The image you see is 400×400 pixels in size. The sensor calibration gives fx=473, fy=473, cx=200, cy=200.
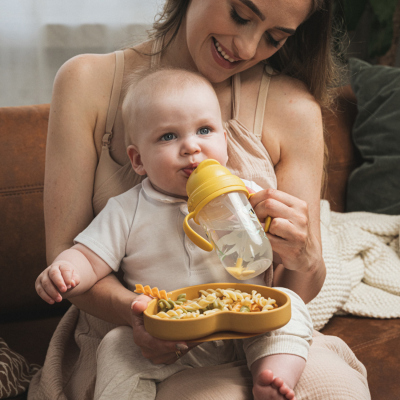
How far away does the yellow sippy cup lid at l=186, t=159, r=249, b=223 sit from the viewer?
2.80 ft

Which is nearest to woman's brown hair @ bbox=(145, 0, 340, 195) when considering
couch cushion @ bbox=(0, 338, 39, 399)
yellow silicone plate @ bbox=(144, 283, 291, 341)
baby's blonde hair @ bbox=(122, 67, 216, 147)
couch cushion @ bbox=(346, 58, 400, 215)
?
baby's blonde hair @ bbox=(122, 67, 216, 147)

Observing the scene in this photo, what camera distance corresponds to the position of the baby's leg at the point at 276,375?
2.69 feet

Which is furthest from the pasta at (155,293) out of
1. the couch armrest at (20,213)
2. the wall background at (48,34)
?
the wall background at (48,34)

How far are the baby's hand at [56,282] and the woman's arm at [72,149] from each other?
0.25 m

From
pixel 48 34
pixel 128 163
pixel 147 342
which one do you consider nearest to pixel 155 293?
pixel 147 342

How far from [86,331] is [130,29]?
172cm

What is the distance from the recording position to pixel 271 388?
2.71ft

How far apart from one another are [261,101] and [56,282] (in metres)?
0.75

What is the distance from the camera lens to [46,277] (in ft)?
3.15

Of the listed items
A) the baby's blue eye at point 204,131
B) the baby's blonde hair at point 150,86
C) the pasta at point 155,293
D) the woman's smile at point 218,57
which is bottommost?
the pasta at point 155,293

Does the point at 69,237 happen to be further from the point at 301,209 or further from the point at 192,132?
the point at 301,209

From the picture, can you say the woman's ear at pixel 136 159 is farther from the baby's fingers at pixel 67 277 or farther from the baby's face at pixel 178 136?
the baby's fingers at pixel 67 277

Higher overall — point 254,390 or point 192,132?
point 192,132

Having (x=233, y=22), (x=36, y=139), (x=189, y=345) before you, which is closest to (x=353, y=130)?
(x=233, y=22)
